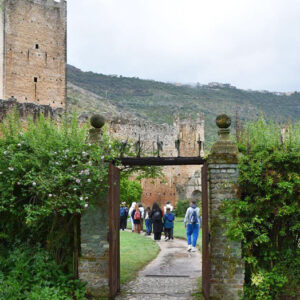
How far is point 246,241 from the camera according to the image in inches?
352

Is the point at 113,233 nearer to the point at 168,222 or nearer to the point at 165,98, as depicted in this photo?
the point at 168,222

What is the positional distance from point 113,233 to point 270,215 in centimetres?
289

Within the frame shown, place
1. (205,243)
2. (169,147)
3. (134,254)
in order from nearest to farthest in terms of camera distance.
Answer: (205,243), (134,254), (169,147)

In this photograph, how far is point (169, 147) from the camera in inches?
1522

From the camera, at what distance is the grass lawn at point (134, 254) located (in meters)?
12.0

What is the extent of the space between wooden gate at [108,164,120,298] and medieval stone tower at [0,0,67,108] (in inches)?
1028

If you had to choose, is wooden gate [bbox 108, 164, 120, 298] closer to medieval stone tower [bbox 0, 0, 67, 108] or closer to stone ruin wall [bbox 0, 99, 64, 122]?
stone ruin wall [bbox 0, 99, 64, 122]

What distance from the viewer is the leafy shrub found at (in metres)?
8.41

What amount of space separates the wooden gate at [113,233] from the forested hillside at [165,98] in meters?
64.5

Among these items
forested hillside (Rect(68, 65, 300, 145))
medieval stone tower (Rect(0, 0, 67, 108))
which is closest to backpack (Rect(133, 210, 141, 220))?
medieval stone tower (Rect(0, 0, 67, 108))

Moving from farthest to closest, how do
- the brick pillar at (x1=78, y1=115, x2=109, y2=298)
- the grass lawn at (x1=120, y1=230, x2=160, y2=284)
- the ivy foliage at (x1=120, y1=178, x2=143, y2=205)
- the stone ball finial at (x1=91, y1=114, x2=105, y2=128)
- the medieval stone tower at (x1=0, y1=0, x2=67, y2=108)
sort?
the medieval stone tower at (x1=0, y1=0, x2=67, y2=108) < the ivy foliage at (x1=120, y1=178, x2=143, y2=205) < the grass lawn at (x1=120, y1=230, x2=160, y2=284) < the stone ball finial at (x1=91, y1=114, x2=105, y2=128) < the brick pillar at (x1=78, y1=115, x2=109, y2=298)

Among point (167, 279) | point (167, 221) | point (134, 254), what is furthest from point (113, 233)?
point (167, 221)

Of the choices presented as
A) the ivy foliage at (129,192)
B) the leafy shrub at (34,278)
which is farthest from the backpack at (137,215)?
the leafy shrub at (34,278)

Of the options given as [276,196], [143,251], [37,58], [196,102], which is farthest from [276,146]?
[196,102]
